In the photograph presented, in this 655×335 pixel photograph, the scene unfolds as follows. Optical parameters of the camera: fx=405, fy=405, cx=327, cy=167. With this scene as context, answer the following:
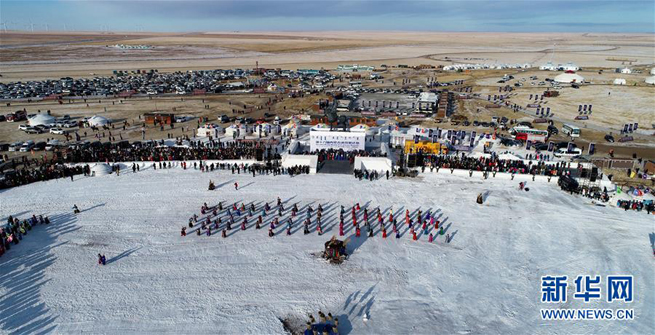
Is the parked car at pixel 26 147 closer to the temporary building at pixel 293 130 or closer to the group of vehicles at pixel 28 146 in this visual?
the group of vehicles at pixel 28 146

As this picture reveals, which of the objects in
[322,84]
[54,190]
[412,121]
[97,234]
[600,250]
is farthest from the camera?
[322,84]

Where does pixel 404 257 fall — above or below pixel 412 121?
below

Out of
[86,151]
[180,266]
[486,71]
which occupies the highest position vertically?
[486,71]

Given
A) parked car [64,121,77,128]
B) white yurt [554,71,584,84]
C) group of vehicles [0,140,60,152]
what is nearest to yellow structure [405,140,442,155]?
group of vehicles [0,140,60,152]

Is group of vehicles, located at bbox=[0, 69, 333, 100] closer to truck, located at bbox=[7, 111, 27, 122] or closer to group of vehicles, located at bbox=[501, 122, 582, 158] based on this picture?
truck, located at bbox=[7, 111, 27, 122]

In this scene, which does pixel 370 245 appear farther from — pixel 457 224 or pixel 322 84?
pixel 322 84

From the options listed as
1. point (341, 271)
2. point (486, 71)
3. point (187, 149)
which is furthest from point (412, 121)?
point (486, 71)

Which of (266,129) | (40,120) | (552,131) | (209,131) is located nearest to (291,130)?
(266,129)

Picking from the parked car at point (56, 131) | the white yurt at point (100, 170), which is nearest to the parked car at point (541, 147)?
the white yurt at point (100, 170)
